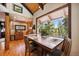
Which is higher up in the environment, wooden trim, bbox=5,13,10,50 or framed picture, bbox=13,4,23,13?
framed picture, bbox=13,4,23,13

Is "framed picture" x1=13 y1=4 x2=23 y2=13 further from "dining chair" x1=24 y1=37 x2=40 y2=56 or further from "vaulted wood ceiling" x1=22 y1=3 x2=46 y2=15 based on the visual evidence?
"dining chair" x1=24 y1=37 x2=40 y2=56

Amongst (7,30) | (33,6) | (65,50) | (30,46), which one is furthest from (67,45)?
(7,30)

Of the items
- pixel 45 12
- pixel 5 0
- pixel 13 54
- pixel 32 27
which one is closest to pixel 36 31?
pixel 32 27

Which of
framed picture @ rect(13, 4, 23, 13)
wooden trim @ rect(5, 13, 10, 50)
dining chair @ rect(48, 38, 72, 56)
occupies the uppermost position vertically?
framed picture @ rect(13, 4, 23, 13)

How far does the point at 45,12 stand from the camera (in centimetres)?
205

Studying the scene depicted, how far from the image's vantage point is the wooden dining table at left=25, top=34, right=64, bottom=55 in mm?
1942

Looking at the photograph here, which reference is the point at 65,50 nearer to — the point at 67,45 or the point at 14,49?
the point at 67,45

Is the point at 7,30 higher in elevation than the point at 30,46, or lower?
higher

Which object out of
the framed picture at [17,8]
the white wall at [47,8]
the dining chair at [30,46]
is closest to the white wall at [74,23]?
the white wall at [47,8]

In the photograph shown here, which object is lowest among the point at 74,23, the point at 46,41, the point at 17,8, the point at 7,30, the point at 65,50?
the point at 65,50

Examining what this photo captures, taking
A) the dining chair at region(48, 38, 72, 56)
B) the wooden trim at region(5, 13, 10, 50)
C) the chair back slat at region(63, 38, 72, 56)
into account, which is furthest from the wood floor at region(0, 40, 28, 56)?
the chair back slat at region(63, 38, 72, 56)

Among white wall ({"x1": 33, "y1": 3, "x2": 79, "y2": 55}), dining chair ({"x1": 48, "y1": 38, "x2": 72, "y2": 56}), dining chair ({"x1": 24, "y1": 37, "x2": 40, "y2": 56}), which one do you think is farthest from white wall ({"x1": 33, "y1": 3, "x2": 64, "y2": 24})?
dining chair ({"x1": 48, "y1": 38, "x2": 72, "y2": 56})

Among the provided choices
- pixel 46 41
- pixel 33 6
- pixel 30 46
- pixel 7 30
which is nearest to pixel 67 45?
pixel 46 41

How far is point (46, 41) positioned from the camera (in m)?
2.02
